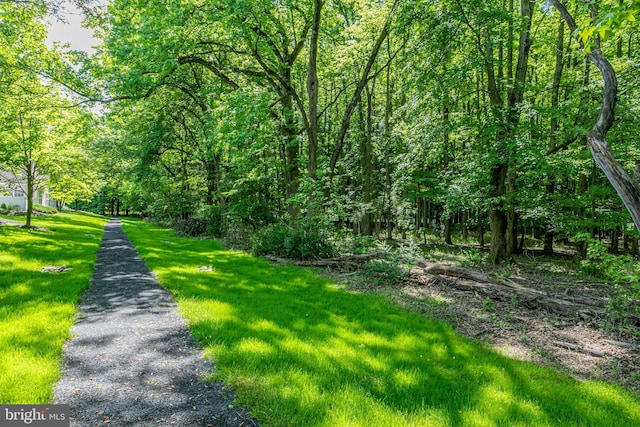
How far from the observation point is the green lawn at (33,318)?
3.00 metres

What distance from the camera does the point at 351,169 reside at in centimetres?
2355

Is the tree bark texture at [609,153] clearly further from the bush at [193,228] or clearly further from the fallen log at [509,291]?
the bush at [193,228]

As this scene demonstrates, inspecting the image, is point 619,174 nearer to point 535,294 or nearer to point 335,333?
point 535,294

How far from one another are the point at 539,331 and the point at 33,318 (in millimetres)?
7402

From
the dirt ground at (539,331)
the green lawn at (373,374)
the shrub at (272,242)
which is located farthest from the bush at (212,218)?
the green lawn at (373,374)

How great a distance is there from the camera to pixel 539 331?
5250 mm

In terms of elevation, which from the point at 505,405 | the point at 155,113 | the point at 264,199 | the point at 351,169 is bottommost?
the point at 505,405

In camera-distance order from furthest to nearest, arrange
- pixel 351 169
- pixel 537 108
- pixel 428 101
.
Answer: pixel 351 169 → pixel 428 101 → pixel 537 108

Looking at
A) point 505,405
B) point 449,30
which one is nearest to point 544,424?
point 505,405

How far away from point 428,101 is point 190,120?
17.3 metres

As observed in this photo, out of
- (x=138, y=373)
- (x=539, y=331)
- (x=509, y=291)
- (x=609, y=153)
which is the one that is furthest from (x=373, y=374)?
(x=509, y=291)

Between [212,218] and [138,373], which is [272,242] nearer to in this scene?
[138,373]

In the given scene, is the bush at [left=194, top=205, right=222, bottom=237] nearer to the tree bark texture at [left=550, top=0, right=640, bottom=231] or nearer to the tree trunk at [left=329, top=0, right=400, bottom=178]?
the tree trunk at [left=329, top=0, right=400, bottom=178]

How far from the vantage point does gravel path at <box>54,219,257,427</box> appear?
106 inches
